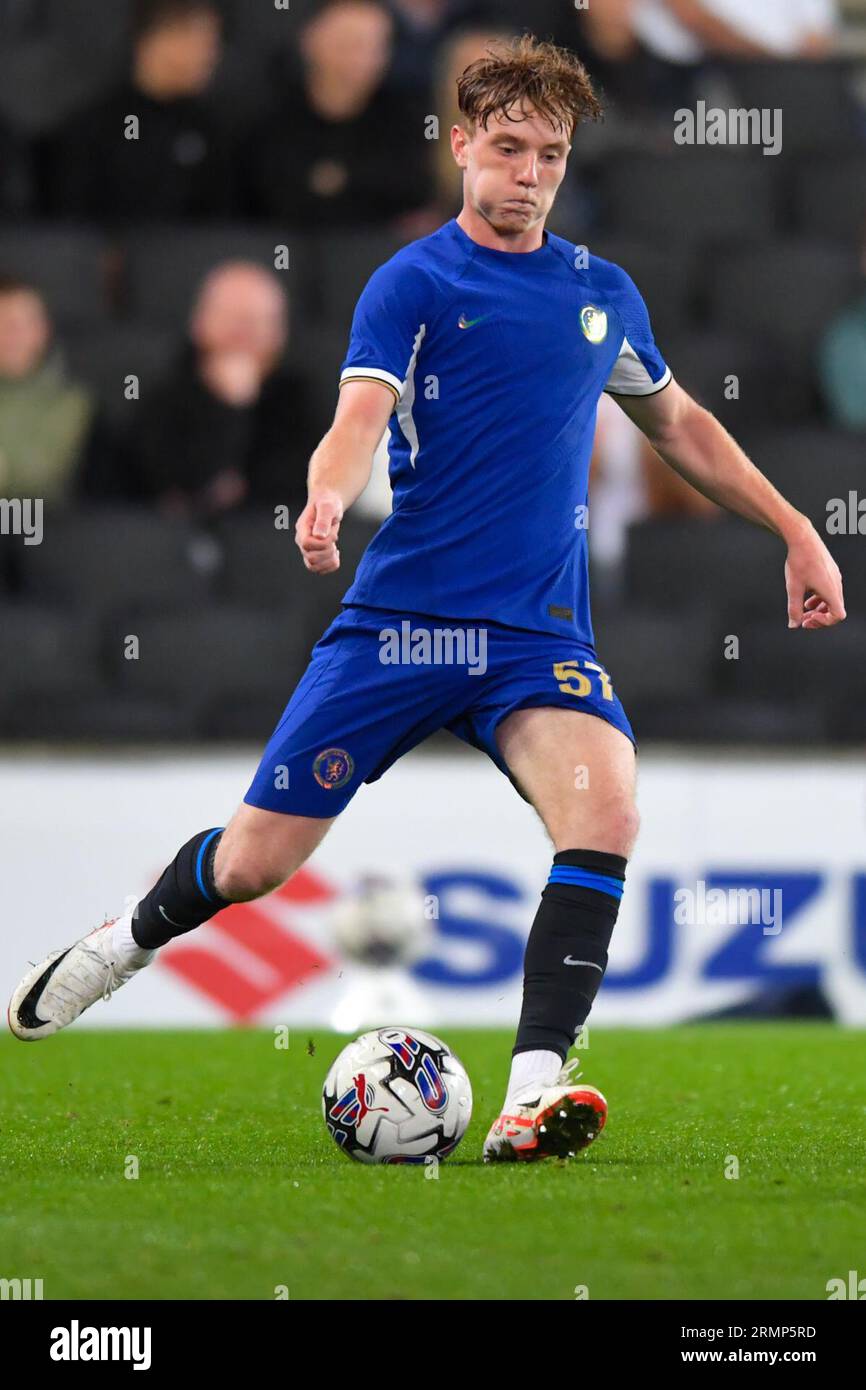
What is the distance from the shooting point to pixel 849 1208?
13.3ft

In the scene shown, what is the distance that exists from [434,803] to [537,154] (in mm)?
4512

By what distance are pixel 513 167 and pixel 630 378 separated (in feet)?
2.04

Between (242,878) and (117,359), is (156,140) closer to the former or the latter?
(117,359)

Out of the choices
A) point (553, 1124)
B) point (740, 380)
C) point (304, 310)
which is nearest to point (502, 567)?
point (553, 1124)

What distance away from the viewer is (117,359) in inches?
413

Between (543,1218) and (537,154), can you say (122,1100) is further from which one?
(537,154)

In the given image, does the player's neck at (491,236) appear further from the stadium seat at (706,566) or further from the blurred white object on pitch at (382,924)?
the stadium seat at (706,566)

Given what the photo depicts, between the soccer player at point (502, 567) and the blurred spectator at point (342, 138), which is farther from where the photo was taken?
the blurred spectator at point (342, 138)

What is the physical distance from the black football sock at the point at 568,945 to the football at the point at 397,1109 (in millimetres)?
211

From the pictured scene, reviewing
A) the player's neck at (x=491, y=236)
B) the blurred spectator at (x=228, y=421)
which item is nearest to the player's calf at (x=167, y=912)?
the player's neck at (x=491, y=236)

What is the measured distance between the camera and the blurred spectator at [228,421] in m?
9.90

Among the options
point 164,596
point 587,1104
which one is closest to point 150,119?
point 164,596

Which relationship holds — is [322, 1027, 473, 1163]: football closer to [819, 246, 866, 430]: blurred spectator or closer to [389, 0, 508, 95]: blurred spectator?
[819, 246, 866, 430]: blurred spectator

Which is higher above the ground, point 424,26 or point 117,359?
point 424,26
